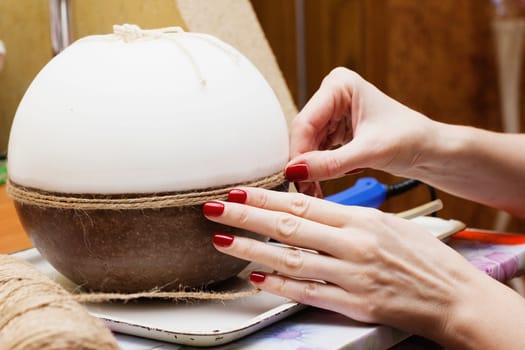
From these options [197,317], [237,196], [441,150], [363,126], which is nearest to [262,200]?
[237,196]

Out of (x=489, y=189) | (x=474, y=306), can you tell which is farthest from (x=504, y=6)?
(x=474, y=306)

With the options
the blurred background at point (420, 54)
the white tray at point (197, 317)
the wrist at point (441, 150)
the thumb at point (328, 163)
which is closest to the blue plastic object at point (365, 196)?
the wrist at point (441, 150)

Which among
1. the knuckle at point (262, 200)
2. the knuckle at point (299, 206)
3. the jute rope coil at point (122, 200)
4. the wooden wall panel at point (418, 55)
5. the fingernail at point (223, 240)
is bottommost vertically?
the wooden wall panel at point (418, 55)

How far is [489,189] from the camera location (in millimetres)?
1048

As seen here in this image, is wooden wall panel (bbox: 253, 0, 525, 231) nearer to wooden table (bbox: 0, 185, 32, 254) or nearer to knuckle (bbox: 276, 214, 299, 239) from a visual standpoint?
wooden table (bbox: 0, 185, 32, 254)

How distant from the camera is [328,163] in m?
0.81

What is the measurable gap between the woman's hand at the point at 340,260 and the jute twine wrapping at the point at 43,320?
17 cm

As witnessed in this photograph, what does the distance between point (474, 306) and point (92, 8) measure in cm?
77

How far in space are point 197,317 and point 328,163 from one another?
234 millimetres

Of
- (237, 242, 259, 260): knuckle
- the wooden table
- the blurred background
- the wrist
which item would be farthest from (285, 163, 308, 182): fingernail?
the blurred background

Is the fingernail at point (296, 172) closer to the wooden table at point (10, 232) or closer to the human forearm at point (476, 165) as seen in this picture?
the human forearm at point (476, 165)

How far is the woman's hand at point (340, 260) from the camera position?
69cm

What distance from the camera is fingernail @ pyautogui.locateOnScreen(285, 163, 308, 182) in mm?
783

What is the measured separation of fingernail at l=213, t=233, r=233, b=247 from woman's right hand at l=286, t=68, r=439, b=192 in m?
0.19
